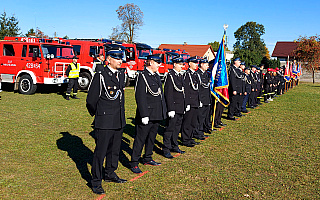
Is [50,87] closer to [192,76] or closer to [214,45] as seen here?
[192,76]

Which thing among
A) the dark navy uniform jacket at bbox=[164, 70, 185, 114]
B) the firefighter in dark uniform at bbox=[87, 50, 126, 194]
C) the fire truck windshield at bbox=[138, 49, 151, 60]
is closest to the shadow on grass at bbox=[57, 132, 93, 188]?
the firefighter in dark uniform at bbox=[87, 50, 126, 194]

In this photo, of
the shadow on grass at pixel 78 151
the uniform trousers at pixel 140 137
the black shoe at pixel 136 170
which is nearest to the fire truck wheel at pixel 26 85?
the shadow on grass at pixel 78 151

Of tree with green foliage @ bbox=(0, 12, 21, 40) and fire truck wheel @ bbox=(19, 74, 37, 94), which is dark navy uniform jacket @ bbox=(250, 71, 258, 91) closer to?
fire truck wheel @ bbox=(19, 74, 37, 94)

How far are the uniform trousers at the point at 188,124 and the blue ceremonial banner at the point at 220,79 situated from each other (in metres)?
2.16

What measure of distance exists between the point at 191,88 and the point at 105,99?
3016mm

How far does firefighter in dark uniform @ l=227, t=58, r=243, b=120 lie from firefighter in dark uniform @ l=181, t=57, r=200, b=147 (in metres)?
3.79

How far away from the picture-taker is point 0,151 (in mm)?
6207

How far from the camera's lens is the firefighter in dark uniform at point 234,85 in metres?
10.7

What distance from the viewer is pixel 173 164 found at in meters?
5.97

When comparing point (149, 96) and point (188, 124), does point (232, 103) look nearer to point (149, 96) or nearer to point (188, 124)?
point (188, 124)

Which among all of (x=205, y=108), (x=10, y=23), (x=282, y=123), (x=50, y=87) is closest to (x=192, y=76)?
(x=205, y=108)

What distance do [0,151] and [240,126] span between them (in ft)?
22.9

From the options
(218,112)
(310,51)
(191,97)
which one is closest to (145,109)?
(191,97)

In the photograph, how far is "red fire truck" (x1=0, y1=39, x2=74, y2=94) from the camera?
47.5ft
